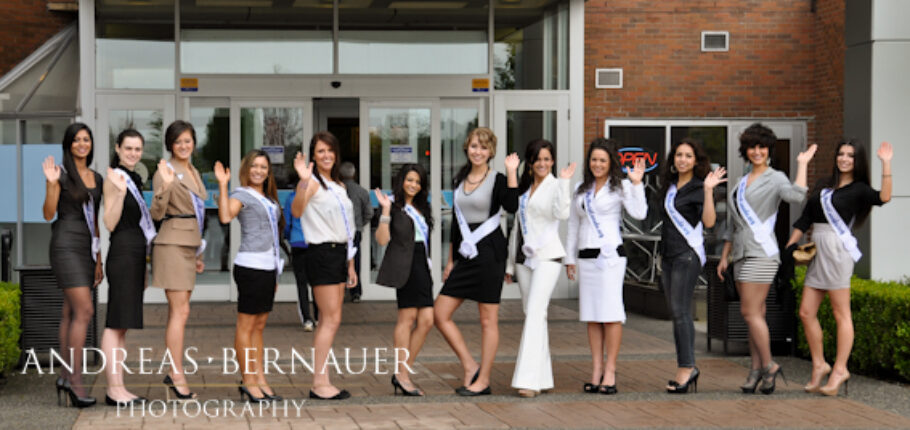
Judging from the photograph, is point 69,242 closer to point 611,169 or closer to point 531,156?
point 531,156

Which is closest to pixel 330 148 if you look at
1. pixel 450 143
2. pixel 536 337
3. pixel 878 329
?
pixel 536 337

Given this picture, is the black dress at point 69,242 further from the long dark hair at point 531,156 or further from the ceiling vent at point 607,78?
the ceiling vent at point 607,78

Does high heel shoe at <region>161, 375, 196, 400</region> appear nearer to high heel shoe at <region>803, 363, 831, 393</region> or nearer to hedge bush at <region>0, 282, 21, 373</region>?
hedge bush at <region>0, 282, 21, 373</region>

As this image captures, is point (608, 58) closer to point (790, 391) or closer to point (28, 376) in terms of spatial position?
point (790, 391)

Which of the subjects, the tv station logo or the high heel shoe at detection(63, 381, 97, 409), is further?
the tv station logo

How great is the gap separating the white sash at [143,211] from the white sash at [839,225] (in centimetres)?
450

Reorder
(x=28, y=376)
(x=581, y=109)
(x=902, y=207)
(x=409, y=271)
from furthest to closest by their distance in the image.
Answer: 1. (x=581, y=109)
2. (x=902, y=207)
3. (x=28, y=376)
4. (x=409, y=271)

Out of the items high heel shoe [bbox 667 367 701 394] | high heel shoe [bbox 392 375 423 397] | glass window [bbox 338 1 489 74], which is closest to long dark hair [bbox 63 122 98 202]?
high heel shoe [bbox 392 375 423 397]

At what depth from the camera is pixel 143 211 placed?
7.43 meters

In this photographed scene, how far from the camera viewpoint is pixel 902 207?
9.66 m

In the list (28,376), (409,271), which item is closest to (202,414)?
(409,271)

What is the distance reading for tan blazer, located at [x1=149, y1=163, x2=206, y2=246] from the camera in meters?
7.39

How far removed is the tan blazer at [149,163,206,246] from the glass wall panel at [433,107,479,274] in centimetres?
755

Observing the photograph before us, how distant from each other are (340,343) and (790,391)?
13.7ft
